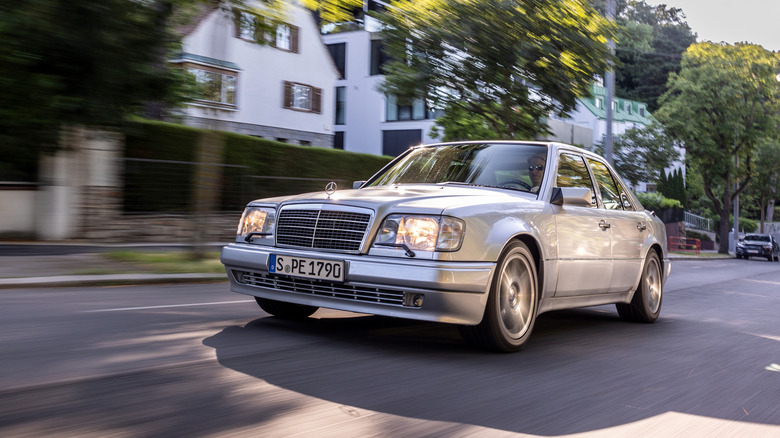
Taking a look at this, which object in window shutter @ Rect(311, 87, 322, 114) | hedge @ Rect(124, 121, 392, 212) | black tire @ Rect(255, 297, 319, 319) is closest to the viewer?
black tire @ Rect(255, 297, 319, 319)

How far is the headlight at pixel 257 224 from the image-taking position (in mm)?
5617

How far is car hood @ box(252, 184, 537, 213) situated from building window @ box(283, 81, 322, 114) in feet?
95.7

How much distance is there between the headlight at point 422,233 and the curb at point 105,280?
583cm

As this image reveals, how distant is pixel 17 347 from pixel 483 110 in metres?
15.2

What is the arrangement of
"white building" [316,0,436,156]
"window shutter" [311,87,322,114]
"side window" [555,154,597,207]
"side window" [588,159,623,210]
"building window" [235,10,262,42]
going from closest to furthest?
"side window" [555,154,597,207], "side window" [588,159,623,210], "building window" [235,10,262,42], "window shutter" [311,87,322,114], "white building" [316,0,436,156]

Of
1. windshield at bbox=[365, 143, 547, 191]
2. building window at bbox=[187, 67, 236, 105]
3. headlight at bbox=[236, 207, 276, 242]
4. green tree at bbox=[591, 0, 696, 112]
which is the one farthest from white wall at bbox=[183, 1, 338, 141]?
green tree at bbox=[591, 0, 696, 112]

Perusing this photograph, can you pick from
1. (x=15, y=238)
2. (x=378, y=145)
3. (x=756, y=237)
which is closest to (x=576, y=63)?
(x=15, y=238)

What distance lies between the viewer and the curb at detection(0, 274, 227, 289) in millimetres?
9016

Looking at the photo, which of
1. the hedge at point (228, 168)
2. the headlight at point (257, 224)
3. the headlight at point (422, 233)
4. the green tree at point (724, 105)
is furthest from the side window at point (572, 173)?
the green tree at point (724, 105)

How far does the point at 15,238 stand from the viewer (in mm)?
14367

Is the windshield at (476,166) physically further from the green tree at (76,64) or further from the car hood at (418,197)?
the green tree at (76,64)

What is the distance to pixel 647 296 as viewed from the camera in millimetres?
7805

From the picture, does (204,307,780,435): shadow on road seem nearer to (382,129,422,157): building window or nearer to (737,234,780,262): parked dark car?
(382,129,422,157): building window

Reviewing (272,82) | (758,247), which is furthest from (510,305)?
(758,247)
